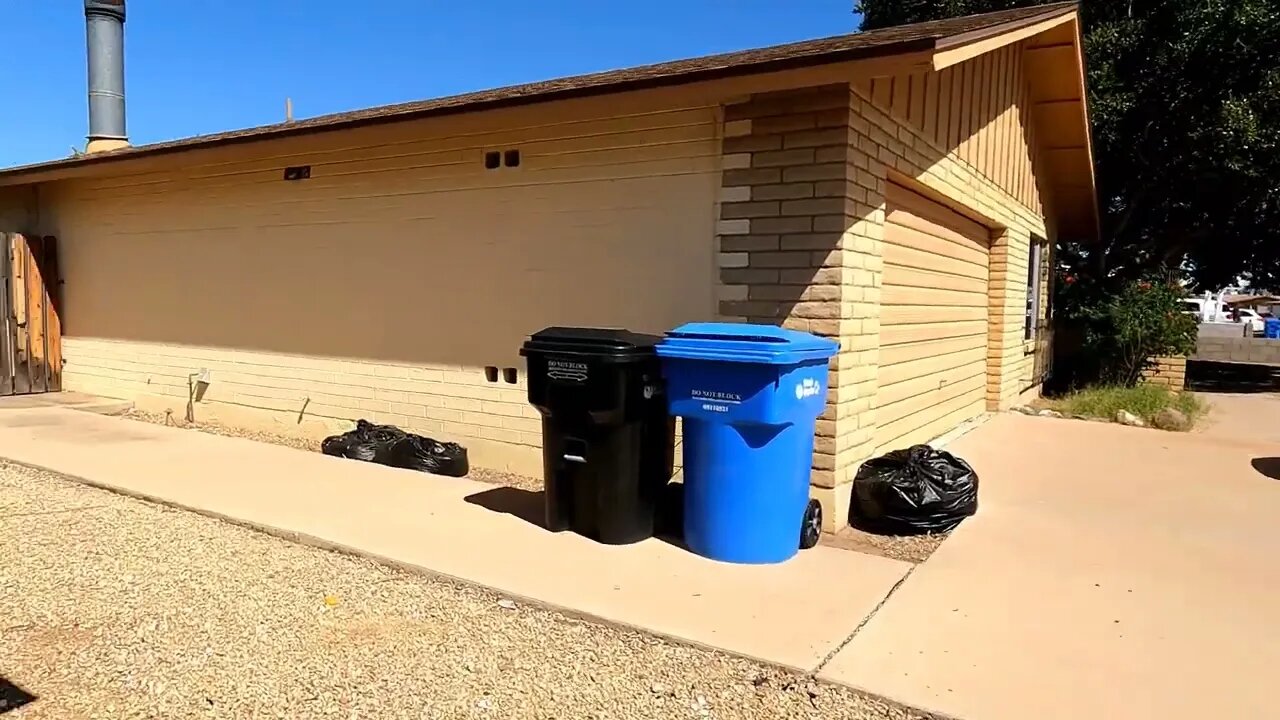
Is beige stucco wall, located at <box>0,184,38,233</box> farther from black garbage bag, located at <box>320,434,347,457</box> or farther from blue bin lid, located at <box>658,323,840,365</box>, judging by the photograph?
blue bin lid, located at <box>658,323,840,365</box>

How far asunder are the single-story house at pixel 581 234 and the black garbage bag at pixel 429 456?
202 millimetres

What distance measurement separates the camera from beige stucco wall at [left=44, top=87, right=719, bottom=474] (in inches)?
244

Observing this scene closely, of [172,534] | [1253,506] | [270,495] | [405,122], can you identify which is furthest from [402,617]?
[1253,506]

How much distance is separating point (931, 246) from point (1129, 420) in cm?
435

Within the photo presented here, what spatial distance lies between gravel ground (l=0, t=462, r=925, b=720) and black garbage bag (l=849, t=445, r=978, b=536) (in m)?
2.17

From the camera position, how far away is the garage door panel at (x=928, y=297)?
6.63 metres

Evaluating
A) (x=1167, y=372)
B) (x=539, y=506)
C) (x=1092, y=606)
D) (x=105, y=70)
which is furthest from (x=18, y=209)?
(x=1167, y=372)

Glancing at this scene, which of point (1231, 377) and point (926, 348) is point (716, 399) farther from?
point (1231, 377)

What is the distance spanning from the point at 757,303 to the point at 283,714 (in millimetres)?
3571

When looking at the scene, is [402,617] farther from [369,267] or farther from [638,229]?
[369,267]

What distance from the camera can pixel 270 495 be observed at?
20.0 ft

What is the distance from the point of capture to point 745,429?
4504mm

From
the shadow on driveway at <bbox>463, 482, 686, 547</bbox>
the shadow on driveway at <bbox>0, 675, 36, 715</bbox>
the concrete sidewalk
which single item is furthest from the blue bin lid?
the shadow on driveway at <bbox>0, 675, 36, 715</bbox>

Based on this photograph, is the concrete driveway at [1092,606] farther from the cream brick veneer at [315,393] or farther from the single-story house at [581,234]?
the cream brick veneer at [315,393]
